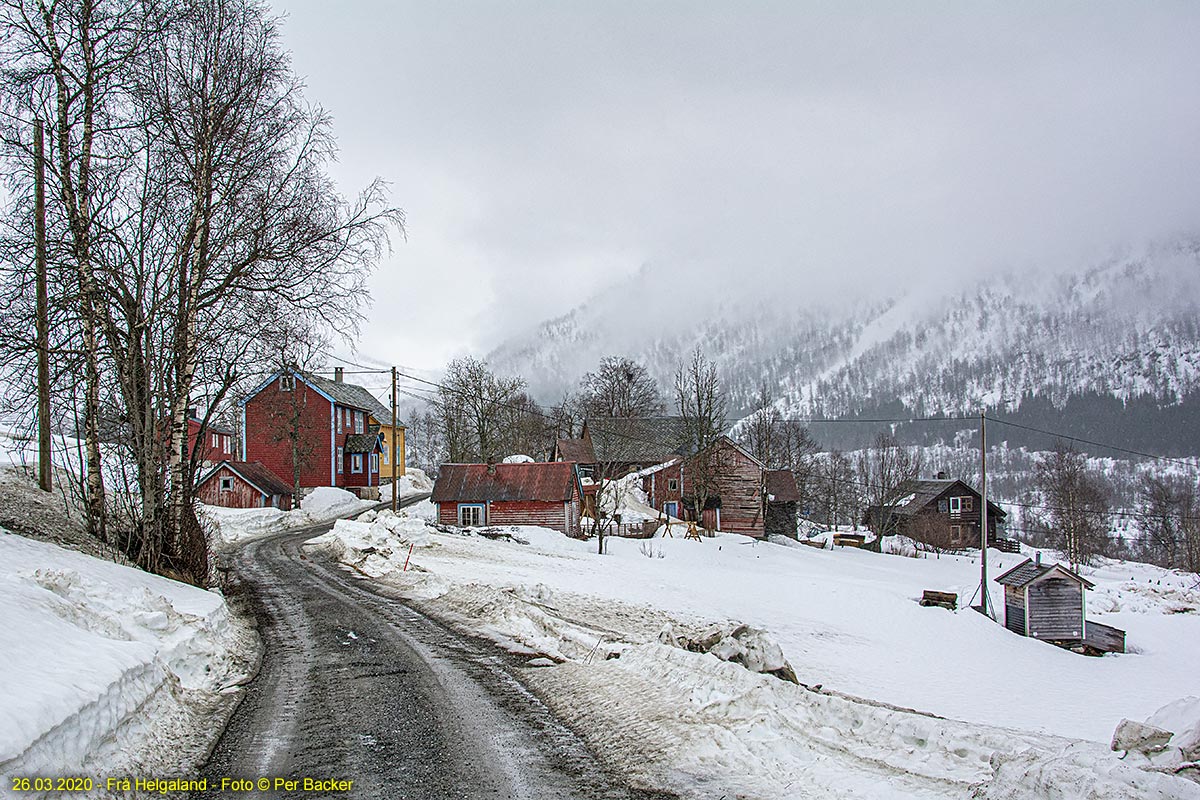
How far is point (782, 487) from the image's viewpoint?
57688 millimetres

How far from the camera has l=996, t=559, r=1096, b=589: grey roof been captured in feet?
85.9

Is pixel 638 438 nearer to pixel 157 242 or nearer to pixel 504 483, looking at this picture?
pixel 504 483

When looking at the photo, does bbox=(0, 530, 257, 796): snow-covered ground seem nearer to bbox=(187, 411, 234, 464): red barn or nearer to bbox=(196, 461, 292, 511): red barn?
bbox=(187, 411, 234, 464): red barn

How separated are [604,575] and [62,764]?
19.7m

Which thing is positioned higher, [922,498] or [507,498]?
[507,498]

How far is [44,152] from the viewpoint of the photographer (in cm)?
1211

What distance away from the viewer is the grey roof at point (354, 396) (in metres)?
53.1

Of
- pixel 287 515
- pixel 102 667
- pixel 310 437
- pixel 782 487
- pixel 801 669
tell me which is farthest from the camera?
pixel 782 487

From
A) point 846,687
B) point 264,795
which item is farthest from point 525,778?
point 846,687

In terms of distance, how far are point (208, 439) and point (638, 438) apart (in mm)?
47779

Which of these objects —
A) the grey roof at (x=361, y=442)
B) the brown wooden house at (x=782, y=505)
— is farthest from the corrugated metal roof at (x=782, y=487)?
the grey roof at (x=361, y=442)

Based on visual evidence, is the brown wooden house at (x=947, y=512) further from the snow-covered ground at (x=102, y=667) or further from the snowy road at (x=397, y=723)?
the snow-covered ground at (x=102, y=667)

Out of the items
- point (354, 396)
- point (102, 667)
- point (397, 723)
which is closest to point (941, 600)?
point (397, 723)

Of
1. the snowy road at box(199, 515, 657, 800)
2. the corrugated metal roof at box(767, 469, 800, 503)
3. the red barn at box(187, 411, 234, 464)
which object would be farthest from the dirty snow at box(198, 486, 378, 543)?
the corrugated metal roof at box(767, 469, 800, 503)
